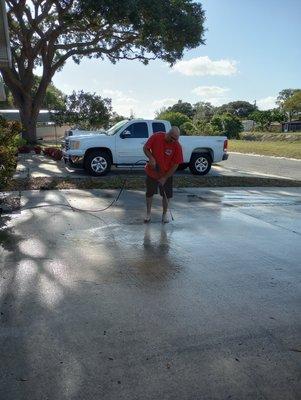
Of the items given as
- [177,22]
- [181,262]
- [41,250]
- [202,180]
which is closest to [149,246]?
[181,262]

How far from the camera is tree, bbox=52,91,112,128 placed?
3381 centimetres

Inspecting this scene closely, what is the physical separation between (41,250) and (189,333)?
2831 mm

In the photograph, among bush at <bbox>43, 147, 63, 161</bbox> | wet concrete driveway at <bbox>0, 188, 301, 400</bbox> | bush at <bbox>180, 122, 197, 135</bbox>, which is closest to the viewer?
wet concrete driveway at <bbox>0, 188, 301, 400</bbox>

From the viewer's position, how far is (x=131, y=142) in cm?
1478

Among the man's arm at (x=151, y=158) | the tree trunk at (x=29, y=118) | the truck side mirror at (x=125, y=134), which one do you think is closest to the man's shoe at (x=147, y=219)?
the man's arm at (x=151, y=158)

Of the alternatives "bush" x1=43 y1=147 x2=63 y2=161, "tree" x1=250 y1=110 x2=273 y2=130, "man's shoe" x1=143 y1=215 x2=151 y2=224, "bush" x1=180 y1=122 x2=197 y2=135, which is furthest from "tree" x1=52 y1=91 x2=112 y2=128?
"tree" x1=250 y1=110 x2=273 y2=130

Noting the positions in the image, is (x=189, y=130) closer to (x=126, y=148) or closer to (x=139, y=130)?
(x=139, y=130)

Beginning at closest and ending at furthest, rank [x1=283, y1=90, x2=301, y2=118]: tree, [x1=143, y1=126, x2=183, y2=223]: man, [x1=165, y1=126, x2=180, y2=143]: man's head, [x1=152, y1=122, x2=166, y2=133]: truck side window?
[x1=165, y1=126, x2=180, y2=143]: man's head
[x1=143, y1=126, x2=183, y2=223]: man
[x1=152, y1=122, x2=166, y2=133]: truck side window
[x1=283, y1=90, x2=301, y2=118]: tree

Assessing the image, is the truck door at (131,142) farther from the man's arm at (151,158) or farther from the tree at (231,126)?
the tree at (231,126)

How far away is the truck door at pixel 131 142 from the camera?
14680mm

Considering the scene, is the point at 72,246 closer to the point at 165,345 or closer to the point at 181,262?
the point at 181,262

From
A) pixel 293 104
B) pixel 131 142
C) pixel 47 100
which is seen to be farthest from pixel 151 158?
pixel 293 104

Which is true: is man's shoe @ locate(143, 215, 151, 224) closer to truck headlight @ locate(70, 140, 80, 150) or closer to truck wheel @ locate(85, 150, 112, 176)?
truck wheel @ locate(85, 150, 112, 176)

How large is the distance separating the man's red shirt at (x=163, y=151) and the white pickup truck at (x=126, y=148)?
22.4 ft
